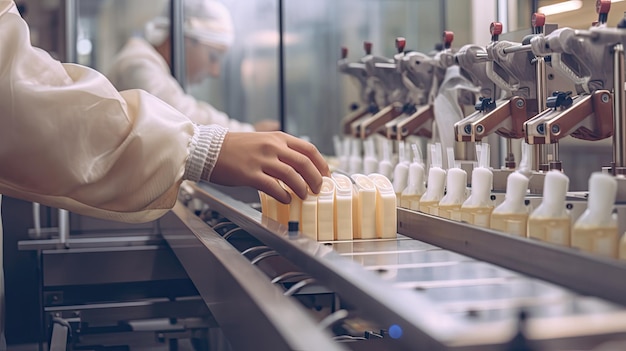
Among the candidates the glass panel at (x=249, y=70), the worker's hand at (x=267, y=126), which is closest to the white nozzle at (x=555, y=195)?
the worker's hand at (x=267, y=126)

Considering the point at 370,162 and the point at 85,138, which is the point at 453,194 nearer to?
the point at 85,138

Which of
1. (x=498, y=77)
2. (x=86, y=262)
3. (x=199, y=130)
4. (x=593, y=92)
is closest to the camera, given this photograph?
(x=593, y=92)

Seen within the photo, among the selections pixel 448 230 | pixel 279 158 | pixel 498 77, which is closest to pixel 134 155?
pixel 279 158

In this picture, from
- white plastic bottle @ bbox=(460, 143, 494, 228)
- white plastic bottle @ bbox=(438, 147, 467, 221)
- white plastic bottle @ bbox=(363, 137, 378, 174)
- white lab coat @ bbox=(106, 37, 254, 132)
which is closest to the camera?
white plastic bottle @ bbox=(460, 143, 494, 228)

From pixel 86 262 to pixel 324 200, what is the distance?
111 centimetres

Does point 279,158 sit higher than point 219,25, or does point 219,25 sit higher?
point 219,25

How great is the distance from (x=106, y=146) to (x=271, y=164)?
308 millimetres

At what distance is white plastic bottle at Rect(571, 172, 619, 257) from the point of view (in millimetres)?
1127

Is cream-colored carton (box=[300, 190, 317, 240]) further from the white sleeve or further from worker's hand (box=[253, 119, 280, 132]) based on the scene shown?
worker's hand (box=[253, 119, 280, 132])

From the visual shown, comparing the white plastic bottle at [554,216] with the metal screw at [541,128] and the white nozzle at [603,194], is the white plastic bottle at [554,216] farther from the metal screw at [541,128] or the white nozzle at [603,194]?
the metal screw at [541,128]

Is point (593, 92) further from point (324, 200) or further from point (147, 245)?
point (147, 245)

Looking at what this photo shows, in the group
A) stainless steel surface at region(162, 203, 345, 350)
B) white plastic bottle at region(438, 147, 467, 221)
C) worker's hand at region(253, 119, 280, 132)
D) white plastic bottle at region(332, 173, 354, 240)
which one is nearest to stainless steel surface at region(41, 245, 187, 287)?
stainless steel surface at region(162, 203, 345, 350)

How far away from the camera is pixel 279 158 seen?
1.55m

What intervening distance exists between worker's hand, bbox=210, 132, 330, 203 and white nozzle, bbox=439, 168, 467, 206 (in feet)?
0.76
